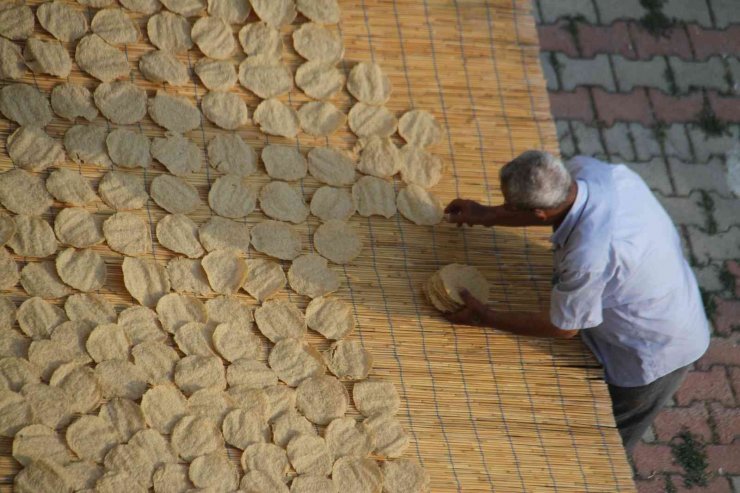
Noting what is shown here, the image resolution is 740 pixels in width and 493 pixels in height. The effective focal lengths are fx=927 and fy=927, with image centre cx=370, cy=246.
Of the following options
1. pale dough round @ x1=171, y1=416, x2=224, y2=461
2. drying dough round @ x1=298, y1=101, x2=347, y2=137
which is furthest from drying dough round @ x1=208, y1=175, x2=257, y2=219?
pale dough round @ x1=171, y1=416, x2=224, y2=461

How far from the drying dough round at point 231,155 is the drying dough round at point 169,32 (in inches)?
13.8

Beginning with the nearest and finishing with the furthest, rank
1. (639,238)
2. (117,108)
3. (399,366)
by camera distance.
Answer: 1. (639,238)
2. (399,366)
3. (117,108)

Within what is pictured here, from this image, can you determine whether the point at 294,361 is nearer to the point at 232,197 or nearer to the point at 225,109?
the point at 232,197

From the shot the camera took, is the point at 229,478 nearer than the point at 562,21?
Yes

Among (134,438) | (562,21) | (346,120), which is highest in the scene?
(346,120)

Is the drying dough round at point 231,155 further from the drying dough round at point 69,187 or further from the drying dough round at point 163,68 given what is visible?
the drying dough round at point 69,187

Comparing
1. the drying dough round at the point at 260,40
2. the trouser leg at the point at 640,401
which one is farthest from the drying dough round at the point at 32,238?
the trouser leg at the point at 640,401

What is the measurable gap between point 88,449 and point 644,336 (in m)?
1.62

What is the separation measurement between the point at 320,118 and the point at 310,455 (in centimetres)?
114

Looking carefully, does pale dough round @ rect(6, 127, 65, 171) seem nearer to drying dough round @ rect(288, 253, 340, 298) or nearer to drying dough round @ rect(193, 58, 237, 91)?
drying dough round @ rect(193, 58, 237, 91)

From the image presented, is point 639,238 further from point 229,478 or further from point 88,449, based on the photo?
point 88,449

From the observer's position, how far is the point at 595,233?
2475mm

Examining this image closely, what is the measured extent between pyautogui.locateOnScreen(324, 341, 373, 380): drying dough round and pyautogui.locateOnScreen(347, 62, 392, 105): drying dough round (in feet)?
2.92

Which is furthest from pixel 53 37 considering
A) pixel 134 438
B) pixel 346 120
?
pixel 134 438
